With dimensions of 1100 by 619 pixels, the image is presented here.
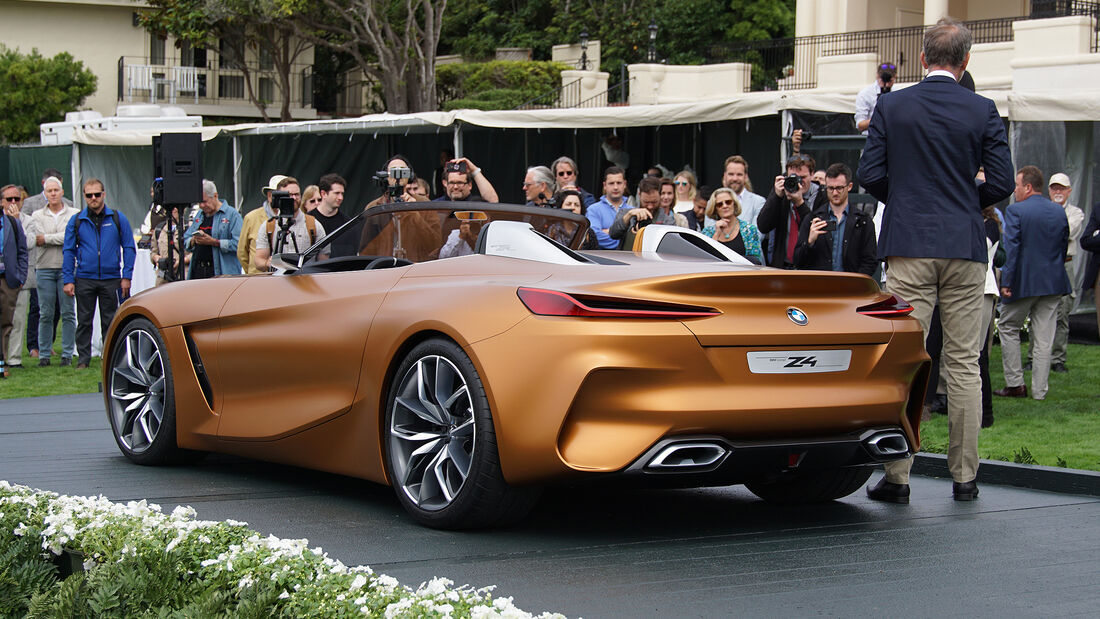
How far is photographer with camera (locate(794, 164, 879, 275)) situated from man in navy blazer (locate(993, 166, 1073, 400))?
2.33 meters

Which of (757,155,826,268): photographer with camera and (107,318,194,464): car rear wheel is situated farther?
(757,155,826,268): photographer with camera

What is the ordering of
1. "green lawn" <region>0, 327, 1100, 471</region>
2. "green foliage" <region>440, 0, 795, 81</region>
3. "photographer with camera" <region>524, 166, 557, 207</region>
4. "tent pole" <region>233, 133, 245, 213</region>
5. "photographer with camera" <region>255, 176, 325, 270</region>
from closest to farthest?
"green lawn" <region>0, 327, 1100, 471</region>, "photographer with camera" <region>524, 166, 557, 207</region>, "photographer with camera" <region>255, 176, 325, 270</region>, "tent pole" <region>233, 133, 245, 213</region>, "green foliage" <region>440, 0, 795, 81</region>

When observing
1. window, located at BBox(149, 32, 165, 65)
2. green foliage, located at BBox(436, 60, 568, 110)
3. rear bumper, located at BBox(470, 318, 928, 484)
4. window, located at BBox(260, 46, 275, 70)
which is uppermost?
window, located at BBox(149, 32, 165, 65)

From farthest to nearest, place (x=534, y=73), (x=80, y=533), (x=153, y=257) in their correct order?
(x=534, y=73), (x=153, y=257), (x=80, y=533)

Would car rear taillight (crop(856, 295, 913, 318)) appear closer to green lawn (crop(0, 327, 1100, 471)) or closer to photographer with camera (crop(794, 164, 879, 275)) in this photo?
green lawn (crop(0, 327, 1100, 471))

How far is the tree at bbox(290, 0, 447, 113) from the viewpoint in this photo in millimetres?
38875

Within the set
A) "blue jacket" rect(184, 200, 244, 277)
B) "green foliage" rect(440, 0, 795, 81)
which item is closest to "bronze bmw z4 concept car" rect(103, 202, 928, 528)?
"blue jacket" rect(184, 200, 244, 277)

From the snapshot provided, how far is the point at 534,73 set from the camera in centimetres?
4291

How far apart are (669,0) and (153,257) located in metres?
32.8

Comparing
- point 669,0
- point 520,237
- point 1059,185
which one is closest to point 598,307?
point 520,237

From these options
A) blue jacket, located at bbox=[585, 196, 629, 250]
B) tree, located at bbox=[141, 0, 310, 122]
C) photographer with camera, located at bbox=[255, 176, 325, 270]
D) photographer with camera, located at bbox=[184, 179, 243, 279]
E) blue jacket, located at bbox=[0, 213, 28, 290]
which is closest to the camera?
blue jacket, located at bbox=[585, 196, 629, 250]

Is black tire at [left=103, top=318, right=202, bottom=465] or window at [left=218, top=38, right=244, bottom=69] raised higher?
window at [left=218, top=38, right=244, bottom=69]

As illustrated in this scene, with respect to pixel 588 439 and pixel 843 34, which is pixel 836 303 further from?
pixel 843 34

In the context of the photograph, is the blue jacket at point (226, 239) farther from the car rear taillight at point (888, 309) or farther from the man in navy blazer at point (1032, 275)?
the car rear taillight at point (888, 309)
